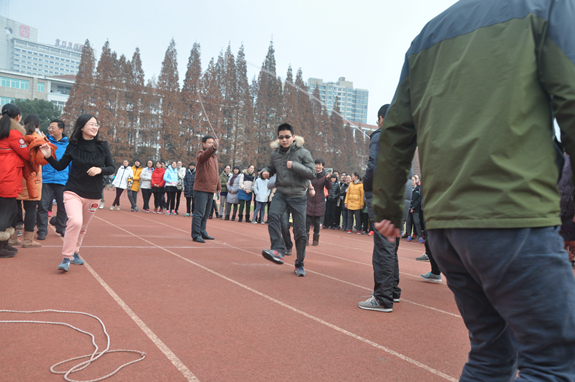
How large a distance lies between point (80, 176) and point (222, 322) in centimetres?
313

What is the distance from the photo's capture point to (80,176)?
5.80 m

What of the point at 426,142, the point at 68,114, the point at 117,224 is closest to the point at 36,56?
the point at 68,114

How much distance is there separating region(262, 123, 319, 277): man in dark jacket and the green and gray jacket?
4.65 meters

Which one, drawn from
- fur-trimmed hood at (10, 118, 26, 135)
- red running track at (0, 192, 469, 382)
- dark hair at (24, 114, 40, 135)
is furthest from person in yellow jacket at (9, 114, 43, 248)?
fur-trimmed hood at (10, 118, 26, 135)

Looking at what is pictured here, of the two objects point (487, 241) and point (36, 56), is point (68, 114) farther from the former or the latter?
point (36, 56)

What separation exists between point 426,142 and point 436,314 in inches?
145

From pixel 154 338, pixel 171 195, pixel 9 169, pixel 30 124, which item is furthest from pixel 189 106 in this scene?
pixel 154 338

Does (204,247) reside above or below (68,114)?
below

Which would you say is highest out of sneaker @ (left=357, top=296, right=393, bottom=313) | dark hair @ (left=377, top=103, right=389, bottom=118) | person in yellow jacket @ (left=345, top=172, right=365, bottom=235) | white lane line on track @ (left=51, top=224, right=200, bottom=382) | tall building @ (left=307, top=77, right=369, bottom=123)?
tall building @ (left=307, top=77, right=369, bottom=123)

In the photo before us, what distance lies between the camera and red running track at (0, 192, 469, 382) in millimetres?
3092

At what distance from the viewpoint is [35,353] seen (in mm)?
3164

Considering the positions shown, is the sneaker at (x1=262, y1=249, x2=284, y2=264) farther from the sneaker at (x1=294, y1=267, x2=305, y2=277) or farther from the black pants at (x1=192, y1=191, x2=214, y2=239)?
the black pants at (x1=192, y1=191, x2=214, y2=239)

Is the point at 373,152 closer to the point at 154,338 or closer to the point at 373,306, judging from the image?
the point at 373,306

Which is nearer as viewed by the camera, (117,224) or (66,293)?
(66,293)
